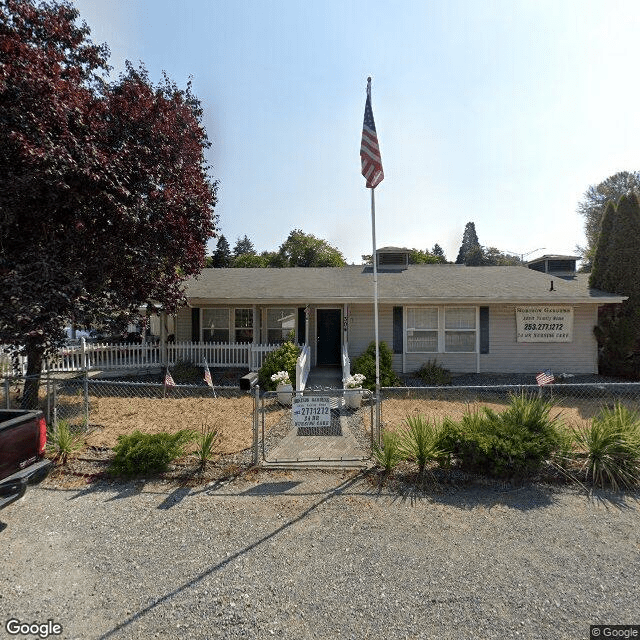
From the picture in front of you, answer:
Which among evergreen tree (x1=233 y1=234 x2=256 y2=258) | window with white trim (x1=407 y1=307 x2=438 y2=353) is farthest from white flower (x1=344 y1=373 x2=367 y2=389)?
evergreen tree (x1=233 y1=234 x2=256 y2=258)

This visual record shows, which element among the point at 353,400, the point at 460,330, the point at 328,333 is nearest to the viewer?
the point at 353,400

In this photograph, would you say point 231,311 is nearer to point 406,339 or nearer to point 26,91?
point 406,339

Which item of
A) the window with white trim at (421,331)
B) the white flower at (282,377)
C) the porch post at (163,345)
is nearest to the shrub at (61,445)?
A: the white flower at (282,377)

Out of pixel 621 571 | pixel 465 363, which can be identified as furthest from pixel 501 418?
pixel 465 363

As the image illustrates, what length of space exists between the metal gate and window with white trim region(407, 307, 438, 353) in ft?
15.1

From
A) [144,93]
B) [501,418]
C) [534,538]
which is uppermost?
[144,93]

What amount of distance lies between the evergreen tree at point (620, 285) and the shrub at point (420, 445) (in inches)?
425

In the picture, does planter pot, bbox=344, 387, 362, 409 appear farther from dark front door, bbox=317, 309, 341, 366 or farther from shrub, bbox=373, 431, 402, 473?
dark front door, bbox=317, 309, 341, 366

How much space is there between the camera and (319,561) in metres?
3.47

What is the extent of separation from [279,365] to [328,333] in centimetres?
339

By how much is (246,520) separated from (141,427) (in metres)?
4.35

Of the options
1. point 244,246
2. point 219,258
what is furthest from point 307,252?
point 244,246

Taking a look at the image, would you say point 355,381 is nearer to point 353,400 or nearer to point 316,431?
point 353,400

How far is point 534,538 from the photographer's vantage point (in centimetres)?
384
